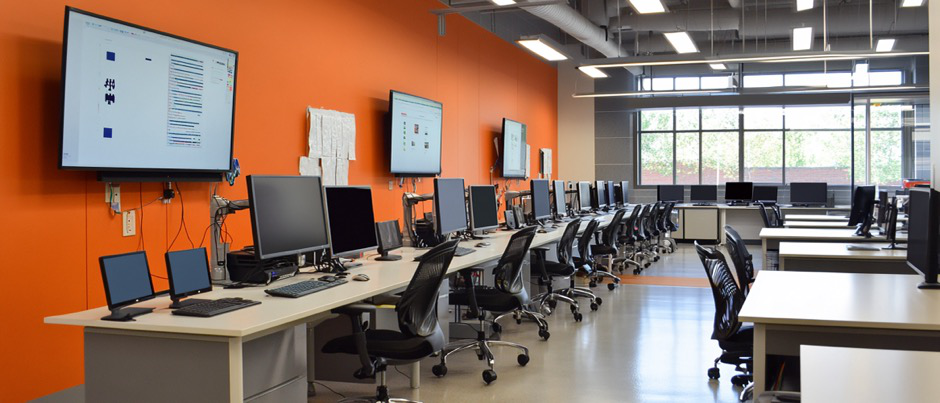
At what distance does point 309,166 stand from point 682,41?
423 centimetres

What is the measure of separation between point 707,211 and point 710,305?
24.7 ft

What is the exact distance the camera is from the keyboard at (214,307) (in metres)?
3.00

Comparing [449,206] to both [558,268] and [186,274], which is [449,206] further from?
[186,274]

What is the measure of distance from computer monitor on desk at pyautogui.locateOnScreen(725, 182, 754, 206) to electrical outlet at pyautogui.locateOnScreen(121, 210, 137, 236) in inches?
490

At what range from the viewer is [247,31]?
18.5 ft

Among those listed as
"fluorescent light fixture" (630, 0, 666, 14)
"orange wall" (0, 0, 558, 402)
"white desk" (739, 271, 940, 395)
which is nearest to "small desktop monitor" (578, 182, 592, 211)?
"orange wall" (0, 0, 558, 402)

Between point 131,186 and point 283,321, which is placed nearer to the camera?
point 283,321

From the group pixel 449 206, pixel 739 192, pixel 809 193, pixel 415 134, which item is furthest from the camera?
pixel 739 192

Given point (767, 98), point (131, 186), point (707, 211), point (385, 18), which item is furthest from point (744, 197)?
point (131, 186)

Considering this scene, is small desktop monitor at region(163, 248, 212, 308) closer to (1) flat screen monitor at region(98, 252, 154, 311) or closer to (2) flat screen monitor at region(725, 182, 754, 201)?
(1) flat screen monitor at region(98, 252, 154, 311)

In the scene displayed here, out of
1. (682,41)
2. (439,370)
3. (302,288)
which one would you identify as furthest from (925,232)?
(682,41)

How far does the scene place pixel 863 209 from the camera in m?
7.30

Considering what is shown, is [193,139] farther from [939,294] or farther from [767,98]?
[767,98]

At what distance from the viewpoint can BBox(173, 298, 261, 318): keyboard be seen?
300 cm
